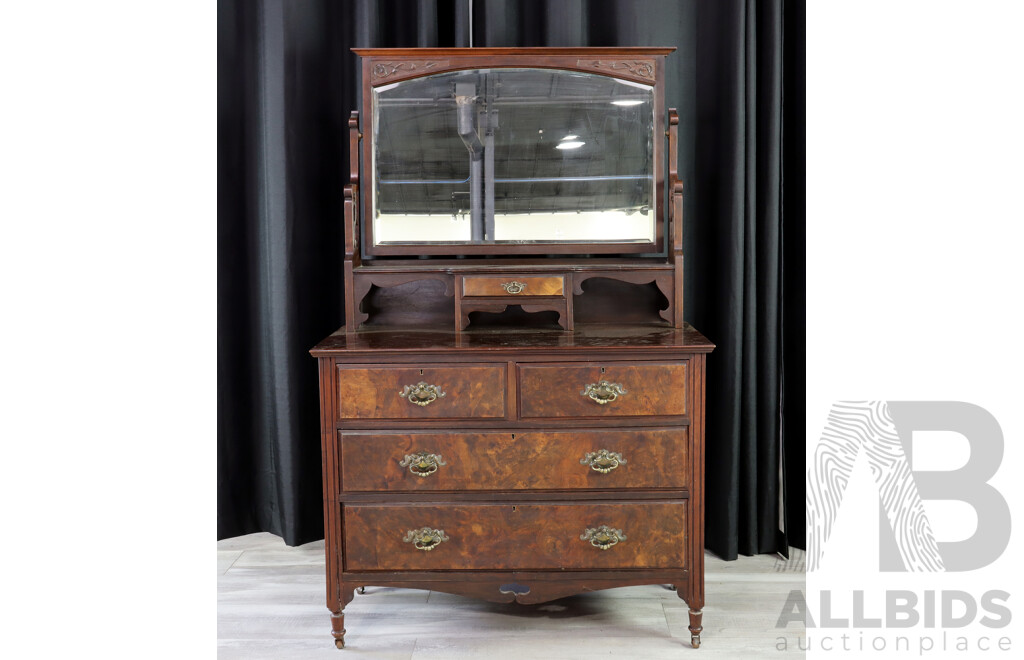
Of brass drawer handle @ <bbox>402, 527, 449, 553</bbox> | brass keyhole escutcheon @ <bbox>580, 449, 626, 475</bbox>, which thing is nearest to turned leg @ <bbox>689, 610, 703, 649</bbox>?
brass keyhole escutcheon @ <bbox>580, 449, 626, 475</bbox>

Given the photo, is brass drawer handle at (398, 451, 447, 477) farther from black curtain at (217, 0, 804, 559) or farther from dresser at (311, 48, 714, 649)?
black curtain at (217, 0, 804, 559)

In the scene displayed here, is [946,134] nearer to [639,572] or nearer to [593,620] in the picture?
[639,572]

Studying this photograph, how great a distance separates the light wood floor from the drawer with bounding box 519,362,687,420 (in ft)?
2.22

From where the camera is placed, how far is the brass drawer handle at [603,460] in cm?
201

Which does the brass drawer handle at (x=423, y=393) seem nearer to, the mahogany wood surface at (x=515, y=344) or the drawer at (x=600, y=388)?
the mahogany wood surface at (x=515, y=344)

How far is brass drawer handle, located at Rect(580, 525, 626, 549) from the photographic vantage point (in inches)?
79.7

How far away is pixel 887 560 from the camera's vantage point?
2240 millimetres

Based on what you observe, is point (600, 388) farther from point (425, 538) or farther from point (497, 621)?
point (497, 621)

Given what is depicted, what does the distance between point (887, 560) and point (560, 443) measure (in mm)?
1109

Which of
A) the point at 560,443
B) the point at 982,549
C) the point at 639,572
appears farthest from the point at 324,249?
the point at 982,549

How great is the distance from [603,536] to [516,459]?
32 centimetres

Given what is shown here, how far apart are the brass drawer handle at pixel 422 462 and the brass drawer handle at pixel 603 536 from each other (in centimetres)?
44

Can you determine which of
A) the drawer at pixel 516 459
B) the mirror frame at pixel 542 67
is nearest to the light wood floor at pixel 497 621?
the drawer at pixel 516 459
